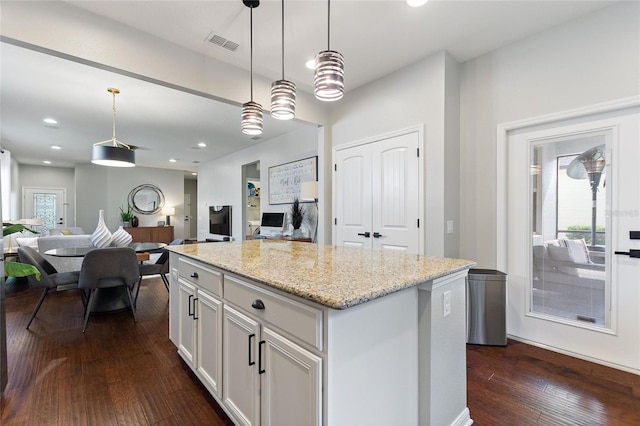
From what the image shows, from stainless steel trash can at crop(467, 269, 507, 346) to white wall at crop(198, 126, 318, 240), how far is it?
319cm

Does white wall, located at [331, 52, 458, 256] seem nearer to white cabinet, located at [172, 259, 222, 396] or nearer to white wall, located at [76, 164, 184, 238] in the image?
white cabinet, located at [172, 259, 222, 396]

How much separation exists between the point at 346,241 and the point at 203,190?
6.37m

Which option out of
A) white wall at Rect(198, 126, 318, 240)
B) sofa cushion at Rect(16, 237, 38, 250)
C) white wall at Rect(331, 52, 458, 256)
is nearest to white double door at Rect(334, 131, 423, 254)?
white wall at Rect(331, 52, 458, 256)

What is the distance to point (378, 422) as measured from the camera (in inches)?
47.9

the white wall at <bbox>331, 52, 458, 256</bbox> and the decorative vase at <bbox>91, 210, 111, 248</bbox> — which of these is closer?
the white wall at <bbox>331, 52, 458, 256</bbox>

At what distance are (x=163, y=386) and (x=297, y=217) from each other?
3.17m

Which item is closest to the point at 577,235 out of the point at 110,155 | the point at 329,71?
the point at 329,71

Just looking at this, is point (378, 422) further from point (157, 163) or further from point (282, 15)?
point (157, 163)

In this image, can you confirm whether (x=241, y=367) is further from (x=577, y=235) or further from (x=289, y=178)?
(x=289, y=178)

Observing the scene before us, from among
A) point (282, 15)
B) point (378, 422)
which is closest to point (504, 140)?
point (282, 15)

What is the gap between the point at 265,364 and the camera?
52.2 inches

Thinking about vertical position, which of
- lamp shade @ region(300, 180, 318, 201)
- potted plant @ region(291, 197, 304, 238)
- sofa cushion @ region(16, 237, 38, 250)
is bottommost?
sofa cushion @ region(16, 237, 38, 250)

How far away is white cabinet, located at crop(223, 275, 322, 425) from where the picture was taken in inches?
43.3

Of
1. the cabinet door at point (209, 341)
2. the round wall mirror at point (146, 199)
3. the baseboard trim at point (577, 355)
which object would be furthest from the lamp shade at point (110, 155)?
the round wall mirror at point (146, 199)
